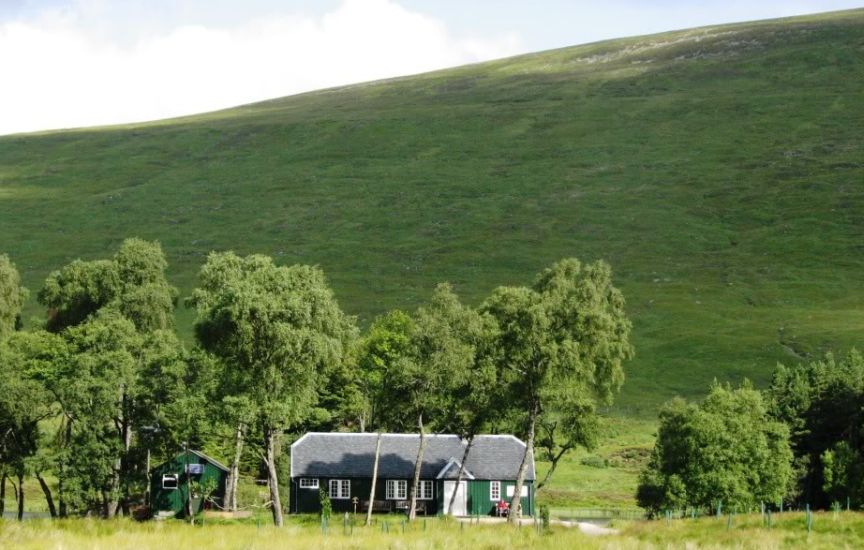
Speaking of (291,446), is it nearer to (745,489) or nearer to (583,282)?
(583,282)

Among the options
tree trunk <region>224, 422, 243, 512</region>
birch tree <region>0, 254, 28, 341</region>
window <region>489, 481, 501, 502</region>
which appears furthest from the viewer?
birch tree <region>0, 254, 28, 341</region>

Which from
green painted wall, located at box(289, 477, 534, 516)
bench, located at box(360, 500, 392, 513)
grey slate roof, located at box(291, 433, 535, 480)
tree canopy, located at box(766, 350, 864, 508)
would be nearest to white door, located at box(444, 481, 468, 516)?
green painted wall, located at box(289, 477, 534, 516)

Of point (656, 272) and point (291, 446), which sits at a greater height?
point (656, 272)

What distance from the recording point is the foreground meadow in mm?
35906

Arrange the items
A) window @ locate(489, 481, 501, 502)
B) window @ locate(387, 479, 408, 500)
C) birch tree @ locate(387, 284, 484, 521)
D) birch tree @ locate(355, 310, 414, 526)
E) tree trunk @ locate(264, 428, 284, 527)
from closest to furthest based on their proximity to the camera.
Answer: tree trunk @ locate(264, 428, 284, 527) → birch tree @ locate(387, 284, 484, 521) → birch tree @ locate(355, 310, 414, 526) → window @ locate(387, 479, 408, 500) → window @ locate(489, 481, 501, 502)

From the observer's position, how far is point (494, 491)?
268 feet

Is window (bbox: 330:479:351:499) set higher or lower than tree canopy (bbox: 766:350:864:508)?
lower

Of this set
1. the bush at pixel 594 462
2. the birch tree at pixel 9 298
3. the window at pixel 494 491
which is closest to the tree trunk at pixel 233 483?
the window at pixel 494 491

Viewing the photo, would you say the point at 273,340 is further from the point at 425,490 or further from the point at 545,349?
the point at 425,490

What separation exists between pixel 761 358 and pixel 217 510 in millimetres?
84534

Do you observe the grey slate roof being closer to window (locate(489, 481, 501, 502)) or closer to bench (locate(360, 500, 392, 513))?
window (locate(489, 481, 501, 502))

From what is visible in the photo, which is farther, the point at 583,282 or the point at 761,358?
the point at 761,358

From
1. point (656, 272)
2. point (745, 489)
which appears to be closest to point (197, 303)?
point (745, 489)

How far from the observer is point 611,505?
279 feet
